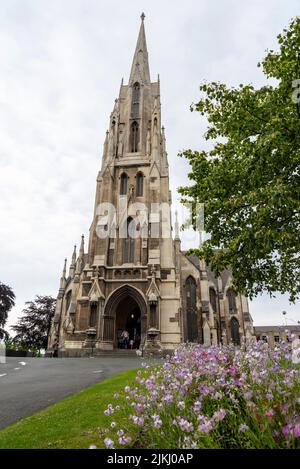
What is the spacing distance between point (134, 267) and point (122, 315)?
4912 mm

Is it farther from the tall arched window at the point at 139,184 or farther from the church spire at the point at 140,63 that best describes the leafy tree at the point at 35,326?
the church spire at the point at 140,63

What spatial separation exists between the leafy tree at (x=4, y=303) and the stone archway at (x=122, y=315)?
19.1m

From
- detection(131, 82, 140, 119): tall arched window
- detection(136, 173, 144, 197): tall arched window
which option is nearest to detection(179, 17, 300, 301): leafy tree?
detection(136, 173, 144, 197): tall arched window

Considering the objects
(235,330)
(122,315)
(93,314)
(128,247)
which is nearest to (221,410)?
(93,314)

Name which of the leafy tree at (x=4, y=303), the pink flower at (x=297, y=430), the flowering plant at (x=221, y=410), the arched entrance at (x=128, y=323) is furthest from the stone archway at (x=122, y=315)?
the pink flower at (x=297, y=430)

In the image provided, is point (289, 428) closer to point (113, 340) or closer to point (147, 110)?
point (113, 340)

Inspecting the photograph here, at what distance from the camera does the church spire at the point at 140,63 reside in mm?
39281

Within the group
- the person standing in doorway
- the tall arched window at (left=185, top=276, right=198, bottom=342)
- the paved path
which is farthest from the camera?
the tall arched window at (left=185, top=276, right=198, bottom=342)

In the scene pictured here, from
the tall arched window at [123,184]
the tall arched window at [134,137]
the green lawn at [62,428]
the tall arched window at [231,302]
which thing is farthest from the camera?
the tall arched window at [231,302]

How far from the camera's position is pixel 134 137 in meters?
35.2

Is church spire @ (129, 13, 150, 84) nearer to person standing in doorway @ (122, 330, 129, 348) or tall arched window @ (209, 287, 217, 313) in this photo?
tall arched window @ (209, 287, 217, 313)

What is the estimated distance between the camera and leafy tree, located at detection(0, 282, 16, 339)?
38.7 meters

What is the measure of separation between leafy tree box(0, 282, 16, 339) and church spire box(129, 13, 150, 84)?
31553mm

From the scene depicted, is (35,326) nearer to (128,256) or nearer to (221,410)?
(128,256)
